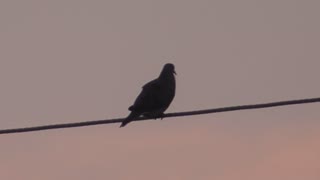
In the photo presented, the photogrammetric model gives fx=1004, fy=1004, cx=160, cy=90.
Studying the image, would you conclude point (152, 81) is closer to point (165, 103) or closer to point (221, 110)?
point (165, 103)

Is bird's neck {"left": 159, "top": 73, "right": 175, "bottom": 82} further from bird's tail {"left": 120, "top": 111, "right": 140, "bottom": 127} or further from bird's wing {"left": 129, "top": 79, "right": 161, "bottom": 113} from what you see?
bird's tail {"left": 120, "top": 111, "right": 140, "bottom": 127}

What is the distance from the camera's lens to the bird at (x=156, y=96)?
13664 millimetres

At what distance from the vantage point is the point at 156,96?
1433cm

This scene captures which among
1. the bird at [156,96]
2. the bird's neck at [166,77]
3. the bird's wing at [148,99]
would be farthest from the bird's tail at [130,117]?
the bird's neck at [166,77]

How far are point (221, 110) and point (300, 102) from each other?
888mm

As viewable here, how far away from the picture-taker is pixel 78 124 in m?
10.3

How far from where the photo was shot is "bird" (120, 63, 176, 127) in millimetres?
13664

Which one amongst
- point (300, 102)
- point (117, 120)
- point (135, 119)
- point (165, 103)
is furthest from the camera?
point (165, 103)

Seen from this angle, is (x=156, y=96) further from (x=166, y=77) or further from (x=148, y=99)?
(x=166, y=77)

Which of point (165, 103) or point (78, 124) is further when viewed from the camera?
point (165, 103)

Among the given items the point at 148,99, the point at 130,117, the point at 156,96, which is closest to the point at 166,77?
the point at 156,96

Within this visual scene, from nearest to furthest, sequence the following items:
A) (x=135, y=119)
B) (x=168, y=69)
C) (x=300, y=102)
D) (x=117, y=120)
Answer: (x=300, y=102), (x=117, y=120), (x=135, y=119), (x=168, y=69)


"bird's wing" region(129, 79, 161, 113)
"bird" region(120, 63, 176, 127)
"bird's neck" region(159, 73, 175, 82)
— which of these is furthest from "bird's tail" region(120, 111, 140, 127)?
"bird's neck" region(159, 73, 175, 82)

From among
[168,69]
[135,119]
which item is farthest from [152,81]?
[135,119]
